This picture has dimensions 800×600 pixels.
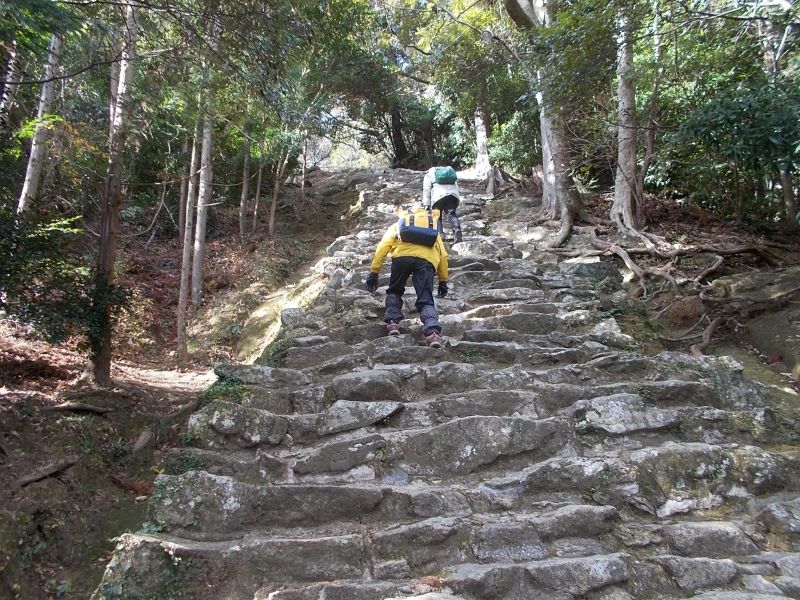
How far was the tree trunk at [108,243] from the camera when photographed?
5398 mm

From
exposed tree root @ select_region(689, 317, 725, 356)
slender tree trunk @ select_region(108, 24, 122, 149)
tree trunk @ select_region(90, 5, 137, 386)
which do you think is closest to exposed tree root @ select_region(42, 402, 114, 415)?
tree trunk @ select_region(90, 5, 137, 386)

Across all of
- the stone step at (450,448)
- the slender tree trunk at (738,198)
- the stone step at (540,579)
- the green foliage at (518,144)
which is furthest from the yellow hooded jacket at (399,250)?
the green foliage at (518,144)

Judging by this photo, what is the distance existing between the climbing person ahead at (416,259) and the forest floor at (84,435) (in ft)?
6.59

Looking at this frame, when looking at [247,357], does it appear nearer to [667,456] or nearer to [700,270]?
[667,456]

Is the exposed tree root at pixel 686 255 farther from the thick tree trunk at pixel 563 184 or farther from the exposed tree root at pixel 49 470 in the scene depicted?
the exposed tree root at pixel 49 470

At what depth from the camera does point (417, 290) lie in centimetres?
528

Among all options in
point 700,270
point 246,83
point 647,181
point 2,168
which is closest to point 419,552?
point 2,168

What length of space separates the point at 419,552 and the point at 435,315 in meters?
2.57

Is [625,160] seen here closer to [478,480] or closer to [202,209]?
[202,209]

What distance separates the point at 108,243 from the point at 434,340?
3.76 metres

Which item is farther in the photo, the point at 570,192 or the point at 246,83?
the point at 570,192

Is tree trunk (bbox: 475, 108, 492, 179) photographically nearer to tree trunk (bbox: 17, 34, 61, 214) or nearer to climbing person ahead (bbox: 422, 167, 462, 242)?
climbing person ahead (bbox: 422, 167, 462, 242)

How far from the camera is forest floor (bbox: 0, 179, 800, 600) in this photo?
3.35 metres

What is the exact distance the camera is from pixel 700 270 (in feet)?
24.8
